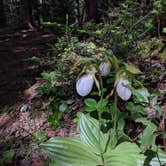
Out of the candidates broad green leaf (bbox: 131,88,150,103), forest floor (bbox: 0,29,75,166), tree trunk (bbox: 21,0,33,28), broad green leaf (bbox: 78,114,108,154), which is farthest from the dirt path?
broad green leaf (bbox: 131,88,150,103)

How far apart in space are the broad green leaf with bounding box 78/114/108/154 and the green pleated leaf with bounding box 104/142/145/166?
0.10 metres

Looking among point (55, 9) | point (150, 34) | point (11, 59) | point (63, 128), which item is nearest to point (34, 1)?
point (55, 9)

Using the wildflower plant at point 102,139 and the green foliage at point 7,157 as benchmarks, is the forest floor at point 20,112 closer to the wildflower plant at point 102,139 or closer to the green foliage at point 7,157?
the green foliage at point 7,157

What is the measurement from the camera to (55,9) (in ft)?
41.7

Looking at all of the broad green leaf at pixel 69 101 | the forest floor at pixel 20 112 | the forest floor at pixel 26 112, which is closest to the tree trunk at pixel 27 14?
the forest floor at pixel 20 112

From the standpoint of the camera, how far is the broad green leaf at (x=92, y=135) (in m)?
2.05

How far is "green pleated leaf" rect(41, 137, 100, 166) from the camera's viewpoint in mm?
1932

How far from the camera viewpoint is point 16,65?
18.9 feet

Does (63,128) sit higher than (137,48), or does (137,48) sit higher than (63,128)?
(137,48)

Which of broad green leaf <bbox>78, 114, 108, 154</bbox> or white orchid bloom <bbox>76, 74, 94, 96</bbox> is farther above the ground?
white orchid bloom <bbox>76, 74, 94, 96</bbox>

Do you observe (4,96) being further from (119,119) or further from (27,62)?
(119,119)

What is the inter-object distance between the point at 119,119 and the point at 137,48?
1554 millimetres

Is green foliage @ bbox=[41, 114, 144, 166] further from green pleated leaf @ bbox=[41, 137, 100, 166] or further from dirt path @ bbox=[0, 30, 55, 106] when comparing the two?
dirt path @ bbox=[0, 30, 55, 106]

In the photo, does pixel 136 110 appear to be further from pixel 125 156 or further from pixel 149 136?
pixel 149 136
